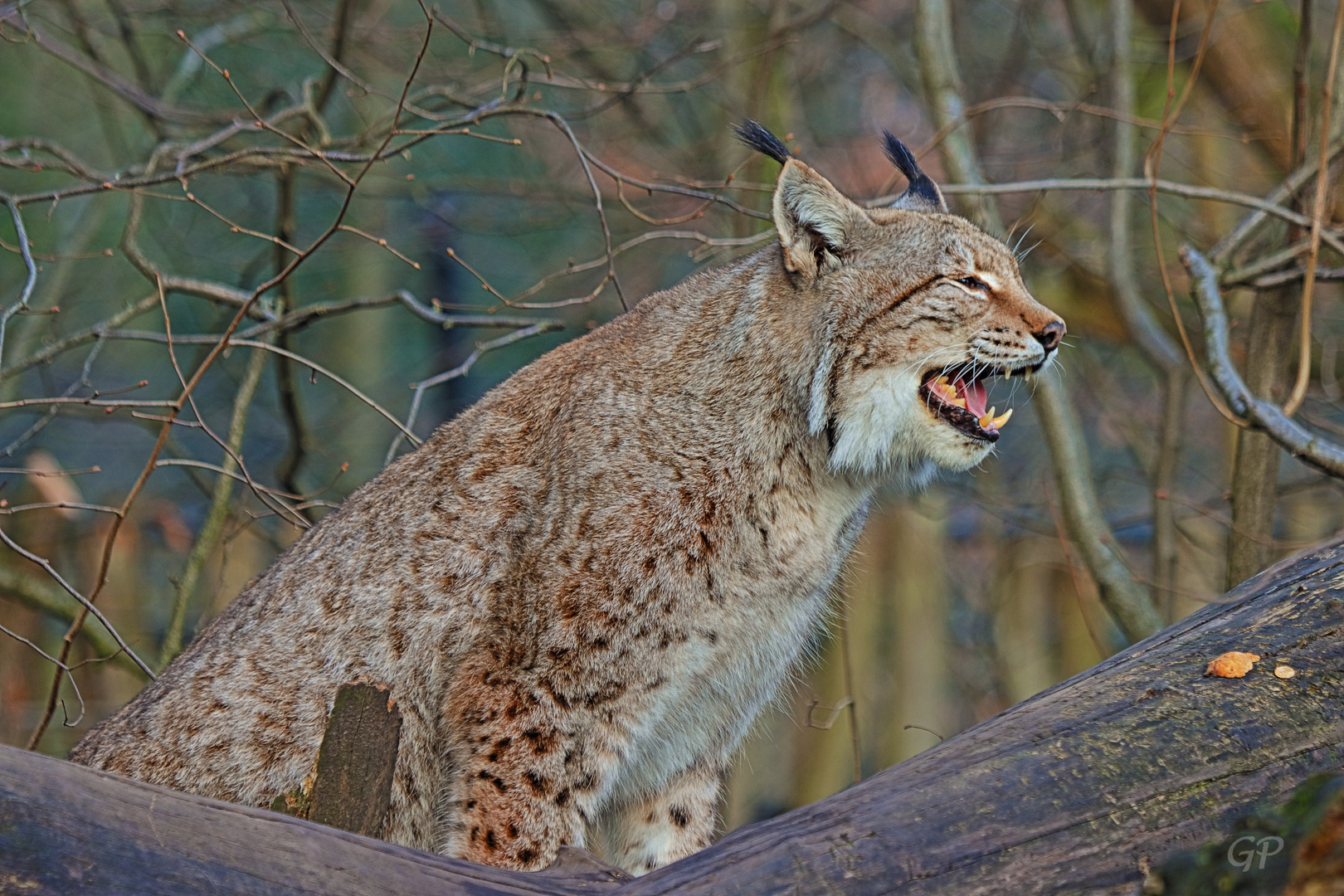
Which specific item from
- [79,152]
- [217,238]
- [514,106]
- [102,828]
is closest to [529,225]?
[217,238]

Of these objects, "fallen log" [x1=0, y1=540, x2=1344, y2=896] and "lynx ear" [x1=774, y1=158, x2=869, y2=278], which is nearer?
"fallen log" [x1=0, y1=540, x2=1344, y2=896]

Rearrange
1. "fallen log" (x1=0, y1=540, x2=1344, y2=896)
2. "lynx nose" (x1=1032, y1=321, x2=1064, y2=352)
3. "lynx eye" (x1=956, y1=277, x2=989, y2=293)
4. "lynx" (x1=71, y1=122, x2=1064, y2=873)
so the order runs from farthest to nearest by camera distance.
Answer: "lynx eye" (x1=956, y1=277, x2=989, y2=293)
"lynx nose" (x1=1032, y1=321, x2=1064, y2=352)
"lynx" (x1=71, y1=122, x2=1064, y2=873)
"fallen log" (x1=0, y1=540, x2=1344, y2=896)

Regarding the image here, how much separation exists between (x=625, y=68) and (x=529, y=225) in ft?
5.28

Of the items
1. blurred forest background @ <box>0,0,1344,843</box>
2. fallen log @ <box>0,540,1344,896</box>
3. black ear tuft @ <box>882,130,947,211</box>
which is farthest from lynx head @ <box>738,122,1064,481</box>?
fallen log @ <box>0,540,1344,896</box>

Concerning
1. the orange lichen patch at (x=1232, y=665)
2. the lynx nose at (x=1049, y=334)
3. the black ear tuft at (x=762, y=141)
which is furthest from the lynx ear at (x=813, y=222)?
the orange lichen patch at (x=1232, y=665)

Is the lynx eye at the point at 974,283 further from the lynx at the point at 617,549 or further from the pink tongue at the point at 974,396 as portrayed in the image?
the pink tongue at the point at 974,396

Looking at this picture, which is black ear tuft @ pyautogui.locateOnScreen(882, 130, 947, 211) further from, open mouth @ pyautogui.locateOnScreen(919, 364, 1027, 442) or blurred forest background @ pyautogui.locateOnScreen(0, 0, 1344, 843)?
open mouth @ pyautogui.locateOnScreen(919, 364, 1027, 442)

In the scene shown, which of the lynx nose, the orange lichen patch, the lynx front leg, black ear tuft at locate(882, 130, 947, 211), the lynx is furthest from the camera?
black ear tuft at locate(882, 130, 947, 211)

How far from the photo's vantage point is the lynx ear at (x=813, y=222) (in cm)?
410

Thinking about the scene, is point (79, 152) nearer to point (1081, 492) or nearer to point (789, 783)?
point (789, 783)

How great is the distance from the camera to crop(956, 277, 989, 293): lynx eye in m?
4.18

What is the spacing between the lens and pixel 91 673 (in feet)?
29.4

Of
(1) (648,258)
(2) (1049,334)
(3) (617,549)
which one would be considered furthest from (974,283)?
(1) (648,258)

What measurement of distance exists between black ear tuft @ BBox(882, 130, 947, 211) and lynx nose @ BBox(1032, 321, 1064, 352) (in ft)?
2.66
